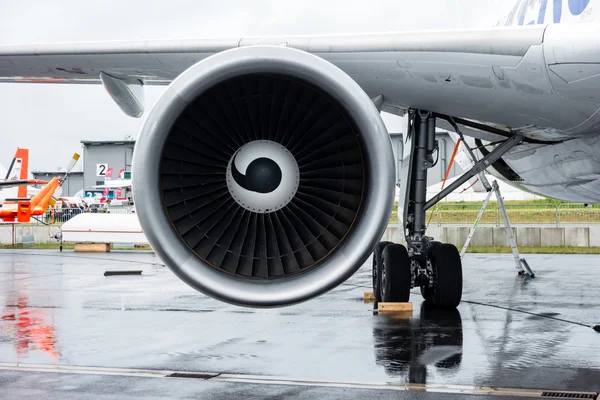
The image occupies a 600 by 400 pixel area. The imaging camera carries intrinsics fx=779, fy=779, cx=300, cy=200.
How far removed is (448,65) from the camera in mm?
5777

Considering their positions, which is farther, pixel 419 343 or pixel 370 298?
pixel 370 298

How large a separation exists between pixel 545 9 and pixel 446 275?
3.34 meters

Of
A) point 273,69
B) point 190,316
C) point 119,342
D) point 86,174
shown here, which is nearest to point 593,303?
point 190,316

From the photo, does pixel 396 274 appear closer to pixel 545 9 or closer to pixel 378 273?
pixel 378 273

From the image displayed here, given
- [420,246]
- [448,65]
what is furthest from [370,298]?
[448,65]

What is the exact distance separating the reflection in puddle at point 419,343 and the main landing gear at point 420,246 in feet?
1.06

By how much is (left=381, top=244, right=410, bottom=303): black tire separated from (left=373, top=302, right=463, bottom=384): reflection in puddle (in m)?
0.34

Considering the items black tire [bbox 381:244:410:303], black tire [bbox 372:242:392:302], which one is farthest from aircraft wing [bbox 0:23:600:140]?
black tire [bbox 372:242:392:302]

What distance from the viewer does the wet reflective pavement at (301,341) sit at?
5234 millimetres

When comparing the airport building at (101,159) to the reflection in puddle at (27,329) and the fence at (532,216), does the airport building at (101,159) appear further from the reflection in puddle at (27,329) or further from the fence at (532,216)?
the reflection in puddle at (27,329)

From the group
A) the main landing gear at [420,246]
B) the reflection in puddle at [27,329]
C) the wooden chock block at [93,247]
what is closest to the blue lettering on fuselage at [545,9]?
the main landing gear at [420,246]

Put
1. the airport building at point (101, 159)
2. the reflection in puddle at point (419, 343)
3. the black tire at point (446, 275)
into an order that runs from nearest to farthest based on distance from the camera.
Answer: the reflection in puddle at point (419, 343) → the black tire at point (446, 275) → the airport building at point (101, 159)

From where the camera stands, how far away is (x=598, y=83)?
5.27 metres

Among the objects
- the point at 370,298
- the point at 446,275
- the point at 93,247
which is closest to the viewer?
the point at 446,275
